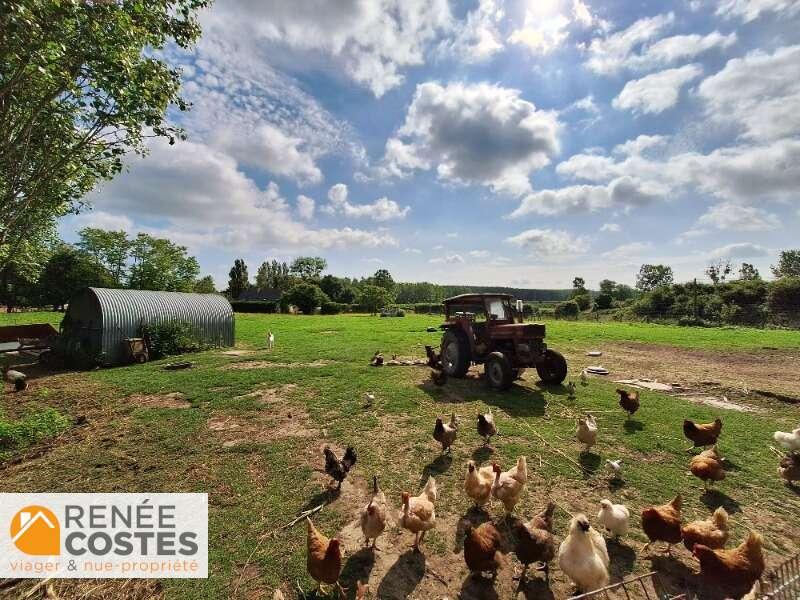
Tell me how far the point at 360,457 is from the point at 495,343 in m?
5.70

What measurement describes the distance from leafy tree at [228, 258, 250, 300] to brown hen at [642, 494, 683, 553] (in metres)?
93.2

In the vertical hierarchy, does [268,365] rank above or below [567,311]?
below

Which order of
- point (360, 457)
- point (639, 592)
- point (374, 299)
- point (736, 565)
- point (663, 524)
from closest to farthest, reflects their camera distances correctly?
point (736, 565) < point (639, 592) < point (663, 524) < point (360, 457) < point (374, 299)

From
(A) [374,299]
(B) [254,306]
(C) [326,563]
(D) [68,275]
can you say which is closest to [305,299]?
(B) [254,306]

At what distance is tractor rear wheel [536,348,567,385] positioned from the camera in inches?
383

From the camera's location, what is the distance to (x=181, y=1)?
271 inches

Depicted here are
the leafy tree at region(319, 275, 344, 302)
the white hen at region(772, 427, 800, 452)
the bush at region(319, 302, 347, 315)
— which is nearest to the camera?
the white hen at region(772, 427, 800, 452)

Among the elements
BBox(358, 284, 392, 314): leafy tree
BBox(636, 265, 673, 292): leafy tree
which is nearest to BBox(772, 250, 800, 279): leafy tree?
BBox(636, 265, 673, 292): leafy tree

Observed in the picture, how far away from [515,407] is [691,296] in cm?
5250

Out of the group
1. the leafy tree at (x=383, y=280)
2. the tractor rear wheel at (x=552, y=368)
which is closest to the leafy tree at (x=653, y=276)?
the leafy tree at (x=383, y=280)

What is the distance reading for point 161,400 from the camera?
8602 mm

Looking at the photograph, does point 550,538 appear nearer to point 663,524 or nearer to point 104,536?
point 663,524

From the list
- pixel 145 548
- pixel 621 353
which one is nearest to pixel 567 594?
pixel 145 548

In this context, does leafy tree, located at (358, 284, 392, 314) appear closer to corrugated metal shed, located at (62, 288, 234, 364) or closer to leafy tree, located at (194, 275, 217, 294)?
leafy tree, located at (194, 275, 217, 294)
